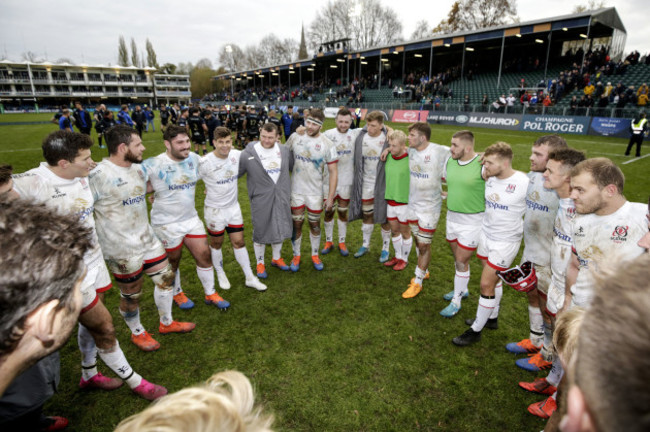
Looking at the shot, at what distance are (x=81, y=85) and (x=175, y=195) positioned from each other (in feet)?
290

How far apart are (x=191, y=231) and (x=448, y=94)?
99.7ft

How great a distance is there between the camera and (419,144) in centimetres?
481

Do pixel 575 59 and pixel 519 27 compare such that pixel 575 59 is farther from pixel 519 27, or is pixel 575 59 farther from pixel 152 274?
pixel 152 274

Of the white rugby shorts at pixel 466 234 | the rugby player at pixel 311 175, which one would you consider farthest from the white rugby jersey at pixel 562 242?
the rugby player at pixel 311 175

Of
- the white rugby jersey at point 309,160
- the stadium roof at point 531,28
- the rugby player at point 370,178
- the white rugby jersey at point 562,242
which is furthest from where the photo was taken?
the stadium roof at point 531,28

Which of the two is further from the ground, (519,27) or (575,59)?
(519,27)

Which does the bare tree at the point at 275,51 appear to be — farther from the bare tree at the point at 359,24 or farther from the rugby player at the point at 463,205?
the rugby player at the point at 463,205

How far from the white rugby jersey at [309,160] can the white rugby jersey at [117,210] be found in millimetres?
2572

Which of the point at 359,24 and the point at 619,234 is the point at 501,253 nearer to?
the point at 619,234

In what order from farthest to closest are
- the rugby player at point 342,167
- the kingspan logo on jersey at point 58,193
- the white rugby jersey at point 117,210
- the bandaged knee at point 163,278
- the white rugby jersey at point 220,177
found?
the rugby player at point 342,167, the white rugby jersey at point 220,177, the bandaged knee at point 163,278, the white rugby jersey at point 117,210, the kingspan logo on jersey at point 58,193

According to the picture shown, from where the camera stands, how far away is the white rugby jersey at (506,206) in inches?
143

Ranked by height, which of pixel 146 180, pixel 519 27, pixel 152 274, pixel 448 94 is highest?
pixel 519 27

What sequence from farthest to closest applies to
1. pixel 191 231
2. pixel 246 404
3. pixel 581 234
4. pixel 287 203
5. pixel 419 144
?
pixel 287 203 → pixel 419 144 → pixel 191 231 → pixel 581 234 → pixel 246 404

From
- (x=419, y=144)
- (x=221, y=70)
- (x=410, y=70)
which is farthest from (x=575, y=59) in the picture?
(x=221, y=70)
